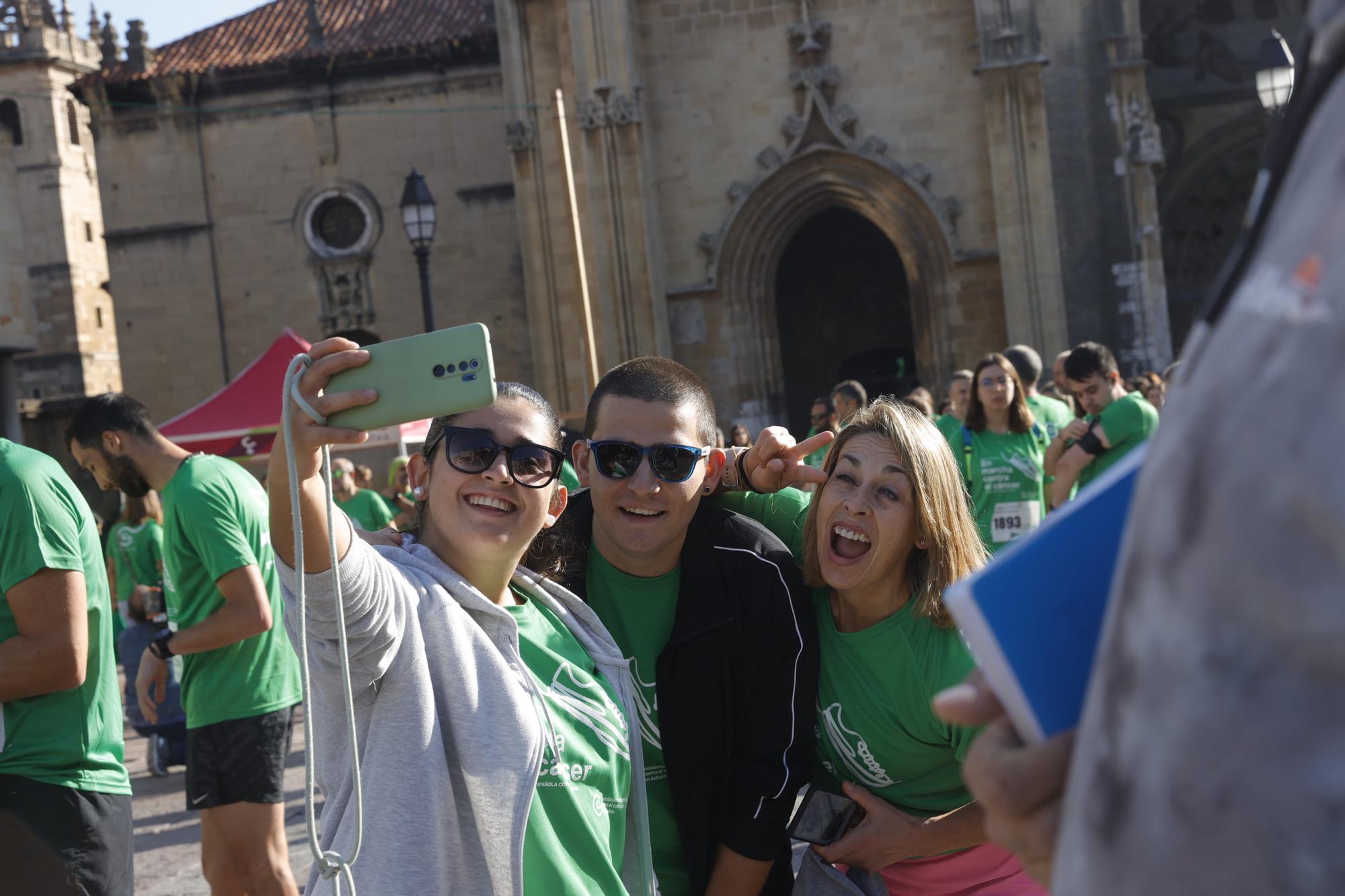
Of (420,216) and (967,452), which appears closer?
(967,452)

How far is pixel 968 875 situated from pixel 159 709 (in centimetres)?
623

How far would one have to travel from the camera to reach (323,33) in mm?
26531

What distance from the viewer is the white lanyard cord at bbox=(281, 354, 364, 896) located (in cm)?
207

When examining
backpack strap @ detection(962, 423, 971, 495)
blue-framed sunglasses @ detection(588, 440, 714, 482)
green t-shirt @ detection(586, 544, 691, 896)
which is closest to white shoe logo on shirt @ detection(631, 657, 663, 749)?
green t-shirt @ detection(586, 544, 691, 896)

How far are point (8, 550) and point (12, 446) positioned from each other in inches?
11.5

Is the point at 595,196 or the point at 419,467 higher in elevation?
the point at 595,196

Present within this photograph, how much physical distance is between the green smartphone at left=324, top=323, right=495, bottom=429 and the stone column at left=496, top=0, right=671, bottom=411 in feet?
54.0

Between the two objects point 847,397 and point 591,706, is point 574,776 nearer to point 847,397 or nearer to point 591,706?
point 591,706

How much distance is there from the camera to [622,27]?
18891 millimetres

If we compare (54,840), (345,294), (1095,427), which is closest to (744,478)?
(54,840)

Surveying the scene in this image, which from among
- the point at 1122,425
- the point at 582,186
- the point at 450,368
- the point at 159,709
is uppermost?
the point at 582,186

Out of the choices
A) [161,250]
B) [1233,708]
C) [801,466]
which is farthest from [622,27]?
[1233,708]

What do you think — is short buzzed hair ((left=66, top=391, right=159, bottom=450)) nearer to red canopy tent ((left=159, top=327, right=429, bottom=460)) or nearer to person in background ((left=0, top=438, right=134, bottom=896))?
person in background ((left=0, top=438, right=134, bottom=896))

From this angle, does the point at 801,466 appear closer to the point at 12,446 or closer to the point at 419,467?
the point at 419,467
